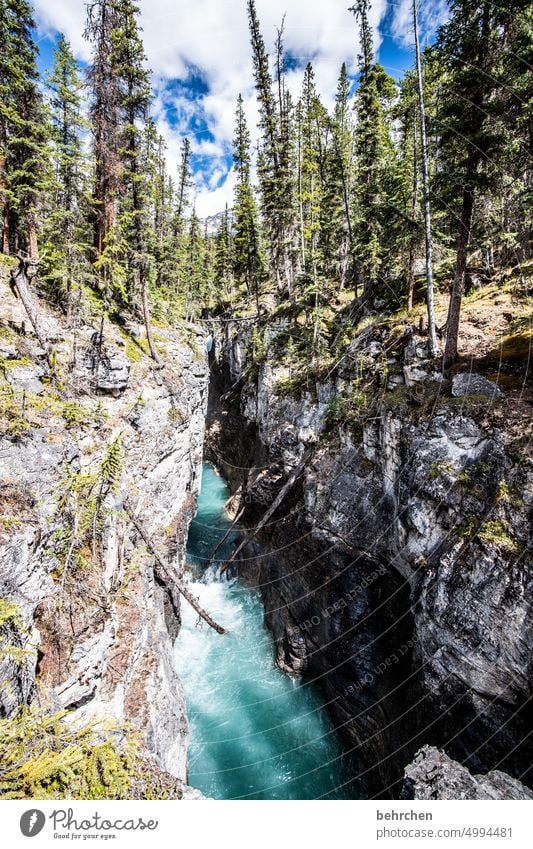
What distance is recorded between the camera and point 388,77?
2228cm

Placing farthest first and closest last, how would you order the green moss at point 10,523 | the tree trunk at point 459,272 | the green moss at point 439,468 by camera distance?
1. the tree trunk at point 459,272
2. the green moss at point 439,468
3. the green moss at point 10,523

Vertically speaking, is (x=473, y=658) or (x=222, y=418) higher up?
(x=222, y=418)

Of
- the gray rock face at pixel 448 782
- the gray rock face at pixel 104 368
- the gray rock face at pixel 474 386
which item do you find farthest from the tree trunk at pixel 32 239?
the gray rock face at pixel 448 782

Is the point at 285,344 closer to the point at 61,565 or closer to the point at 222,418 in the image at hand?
the point at 222,418

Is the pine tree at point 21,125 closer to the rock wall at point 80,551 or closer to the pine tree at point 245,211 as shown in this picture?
the rock wall at point 80,551

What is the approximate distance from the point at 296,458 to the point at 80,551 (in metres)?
12.8

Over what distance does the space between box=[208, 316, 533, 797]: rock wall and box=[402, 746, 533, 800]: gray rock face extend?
2121mm

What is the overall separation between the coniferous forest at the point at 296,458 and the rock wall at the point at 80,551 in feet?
0.23

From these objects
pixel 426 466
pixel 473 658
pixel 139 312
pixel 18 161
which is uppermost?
pixel 18 161

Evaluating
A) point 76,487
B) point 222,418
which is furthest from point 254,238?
point 76,487

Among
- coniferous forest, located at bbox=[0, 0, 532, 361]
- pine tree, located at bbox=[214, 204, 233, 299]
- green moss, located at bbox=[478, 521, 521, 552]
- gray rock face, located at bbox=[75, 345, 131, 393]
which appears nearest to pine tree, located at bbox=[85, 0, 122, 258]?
coniferous forest, located at bbox=[0, 0, 532, 361]

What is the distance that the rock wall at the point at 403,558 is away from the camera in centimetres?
895

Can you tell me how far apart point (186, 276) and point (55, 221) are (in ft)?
80.0
